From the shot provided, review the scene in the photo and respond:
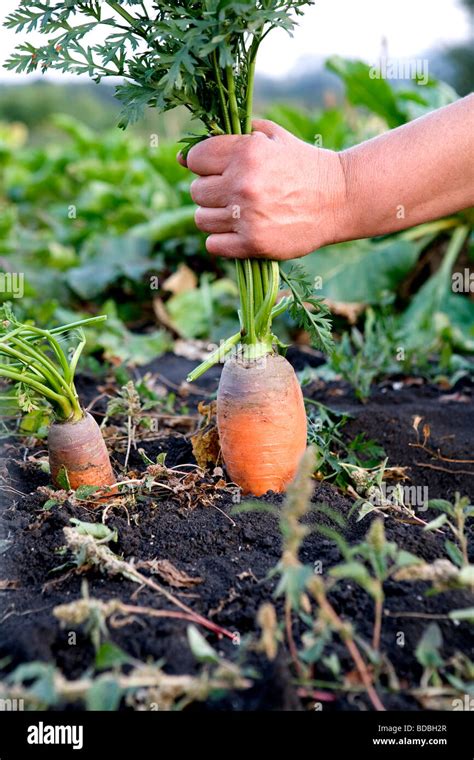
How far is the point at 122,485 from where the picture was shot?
6.56ft

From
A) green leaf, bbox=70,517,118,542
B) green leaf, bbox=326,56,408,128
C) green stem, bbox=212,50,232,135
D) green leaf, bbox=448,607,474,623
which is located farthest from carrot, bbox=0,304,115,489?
green leaf, bbox=326,56,408,128

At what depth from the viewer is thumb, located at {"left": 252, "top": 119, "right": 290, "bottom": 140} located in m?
1.90

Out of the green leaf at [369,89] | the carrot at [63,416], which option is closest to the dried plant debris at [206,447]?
the carrot at [63,416]

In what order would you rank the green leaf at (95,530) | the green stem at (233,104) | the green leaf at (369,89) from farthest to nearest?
1. the green leaf at (369,89)
2. the green stem at (233,104)
3. the green leaf at (95,530)

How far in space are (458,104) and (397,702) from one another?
1462 millimetres

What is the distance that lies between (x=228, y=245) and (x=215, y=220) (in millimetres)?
81

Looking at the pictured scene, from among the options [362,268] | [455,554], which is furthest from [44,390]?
[362,268]

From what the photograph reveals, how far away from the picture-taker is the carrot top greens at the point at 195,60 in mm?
1672

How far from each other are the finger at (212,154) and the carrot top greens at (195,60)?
0.17 ft

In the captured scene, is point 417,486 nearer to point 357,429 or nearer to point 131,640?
point 357,429

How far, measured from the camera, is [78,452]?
1.92 metres

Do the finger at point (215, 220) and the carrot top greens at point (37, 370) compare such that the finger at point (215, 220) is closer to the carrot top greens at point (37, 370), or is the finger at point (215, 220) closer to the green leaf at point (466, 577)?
the carrot top greens at point (37, 370)

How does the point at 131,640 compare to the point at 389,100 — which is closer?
the point at 131,640

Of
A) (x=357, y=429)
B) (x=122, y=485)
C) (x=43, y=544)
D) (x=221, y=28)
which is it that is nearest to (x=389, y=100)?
(x=357, y=429)
